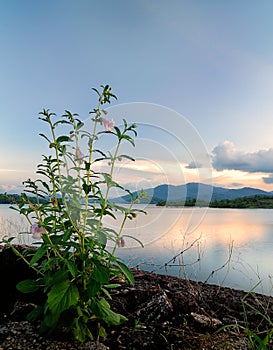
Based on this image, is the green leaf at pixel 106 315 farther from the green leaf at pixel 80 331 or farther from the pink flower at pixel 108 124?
the pink flower at pixel 108 124

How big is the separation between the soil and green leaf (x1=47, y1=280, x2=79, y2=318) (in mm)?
325

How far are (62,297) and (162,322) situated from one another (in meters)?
0.94

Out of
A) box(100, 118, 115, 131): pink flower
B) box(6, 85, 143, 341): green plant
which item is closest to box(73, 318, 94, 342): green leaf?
box(6, 85, 143, 341): green plant

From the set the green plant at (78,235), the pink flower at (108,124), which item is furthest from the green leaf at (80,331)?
the pink flower at (108,124)

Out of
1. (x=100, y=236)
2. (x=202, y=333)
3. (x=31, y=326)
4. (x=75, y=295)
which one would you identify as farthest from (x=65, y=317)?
(x=202, y=333)

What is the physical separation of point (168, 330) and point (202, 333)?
0.26 metres

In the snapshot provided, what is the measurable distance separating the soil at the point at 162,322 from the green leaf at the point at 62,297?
325mm

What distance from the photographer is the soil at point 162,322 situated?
2316mm

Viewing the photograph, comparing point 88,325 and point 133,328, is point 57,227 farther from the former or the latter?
point 133,328

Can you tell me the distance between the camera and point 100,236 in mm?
2252

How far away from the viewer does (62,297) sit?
2105 mm

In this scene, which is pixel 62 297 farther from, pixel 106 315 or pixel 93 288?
pixel 106 315

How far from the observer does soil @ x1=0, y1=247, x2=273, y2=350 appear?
232cm

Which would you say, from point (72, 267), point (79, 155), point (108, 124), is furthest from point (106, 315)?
point (108, 124)
